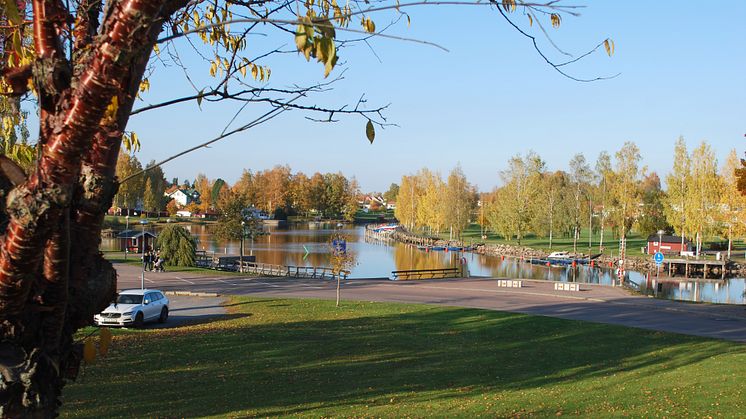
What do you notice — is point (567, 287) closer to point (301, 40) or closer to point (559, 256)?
point (301, 40)

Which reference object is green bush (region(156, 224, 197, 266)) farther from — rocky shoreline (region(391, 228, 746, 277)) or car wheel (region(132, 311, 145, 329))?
rocky shoreline (region(391, 228, 746, 277))

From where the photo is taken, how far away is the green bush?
42531mm

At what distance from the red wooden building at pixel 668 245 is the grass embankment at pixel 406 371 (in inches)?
1945

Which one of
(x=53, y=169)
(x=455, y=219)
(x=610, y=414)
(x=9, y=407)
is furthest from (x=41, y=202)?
(x=455, y=219)

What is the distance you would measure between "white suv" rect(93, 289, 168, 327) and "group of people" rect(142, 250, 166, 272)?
1831cm

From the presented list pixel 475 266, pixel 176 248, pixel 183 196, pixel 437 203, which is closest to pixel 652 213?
pixel 475 266

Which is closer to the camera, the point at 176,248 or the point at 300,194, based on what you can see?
the point at 176,248

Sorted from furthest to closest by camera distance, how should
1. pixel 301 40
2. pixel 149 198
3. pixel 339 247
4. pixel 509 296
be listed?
pixel 149 198
pixel 509 296
pixel 339 247
pixel 301 40

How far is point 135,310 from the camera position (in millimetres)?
20188

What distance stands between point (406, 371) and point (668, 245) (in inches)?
2391

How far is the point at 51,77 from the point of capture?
11.1 feet

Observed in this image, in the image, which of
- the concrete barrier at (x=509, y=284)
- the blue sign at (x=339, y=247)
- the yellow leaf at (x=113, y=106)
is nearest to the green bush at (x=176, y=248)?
the blue sign at (x=339, y=247)

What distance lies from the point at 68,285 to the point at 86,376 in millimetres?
10062

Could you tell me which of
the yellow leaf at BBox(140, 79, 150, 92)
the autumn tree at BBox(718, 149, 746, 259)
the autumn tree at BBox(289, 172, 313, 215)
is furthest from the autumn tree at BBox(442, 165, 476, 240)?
the yellow leaf at BBox(140, 79, 150, 92)
